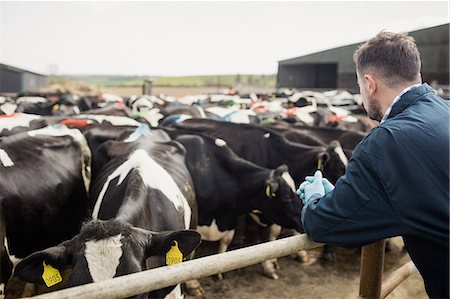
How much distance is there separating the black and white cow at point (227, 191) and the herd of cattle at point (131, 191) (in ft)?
0.04

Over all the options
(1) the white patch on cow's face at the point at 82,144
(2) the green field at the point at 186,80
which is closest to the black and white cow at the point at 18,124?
(1) the white patch on cow's face at the point at 82,144

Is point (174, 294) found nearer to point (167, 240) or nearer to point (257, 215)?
point (167, 240)

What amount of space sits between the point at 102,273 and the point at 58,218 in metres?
2.10

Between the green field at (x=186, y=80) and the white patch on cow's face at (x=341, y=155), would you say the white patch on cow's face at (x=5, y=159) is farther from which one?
the green field at (x=186, y=80)

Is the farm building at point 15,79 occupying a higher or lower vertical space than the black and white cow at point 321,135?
higher

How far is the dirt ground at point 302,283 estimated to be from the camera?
4.34 metres

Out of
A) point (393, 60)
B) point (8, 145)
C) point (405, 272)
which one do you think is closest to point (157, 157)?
point (8, 145)

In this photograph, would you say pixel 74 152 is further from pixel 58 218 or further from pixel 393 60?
pixel 393 60

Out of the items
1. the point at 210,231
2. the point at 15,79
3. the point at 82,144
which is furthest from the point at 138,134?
the point at 15,79

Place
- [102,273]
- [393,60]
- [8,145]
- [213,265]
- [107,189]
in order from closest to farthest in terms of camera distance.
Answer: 1. [213,265]
2. [393,60]
3. [102,273]
4. [107,189]
5. [8,145]

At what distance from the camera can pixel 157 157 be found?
13.2ft

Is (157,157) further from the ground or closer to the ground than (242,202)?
further from the ground

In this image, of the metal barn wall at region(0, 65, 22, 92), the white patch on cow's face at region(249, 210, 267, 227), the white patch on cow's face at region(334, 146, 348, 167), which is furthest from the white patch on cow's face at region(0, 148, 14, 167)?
the metal barn wall at region(0, 65, 22, 92)

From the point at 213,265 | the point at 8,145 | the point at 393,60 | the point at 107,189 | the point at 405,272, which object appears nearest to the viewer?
the point at 213,265
